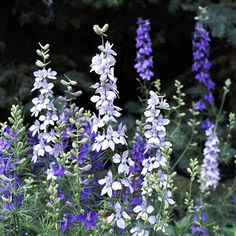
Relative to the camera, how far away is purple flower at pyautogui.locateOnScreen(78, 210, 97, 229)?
8.70 feet

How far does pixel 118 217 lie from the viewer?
8.61 ft

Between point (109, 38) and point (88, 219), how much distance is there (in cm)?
326

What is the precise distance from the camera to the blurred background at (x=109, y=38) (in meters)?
5.04

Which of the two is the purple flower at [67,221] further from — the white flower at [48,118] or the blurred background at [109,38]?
the blurred background at [109,38]

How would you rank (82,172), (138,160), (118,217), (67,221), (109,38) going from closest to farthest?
1. (118,217)
2. (67,221)
3. (82,172)
4. (138,160)
5. (109,38)

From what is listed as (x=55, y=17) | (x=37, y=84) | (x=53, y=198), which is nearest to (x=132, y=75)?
(x=55, y=17)

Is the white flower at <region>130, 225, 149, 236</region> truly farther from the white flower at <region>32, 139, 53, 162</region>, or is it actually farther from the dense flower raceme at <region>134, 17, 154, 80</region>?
the dense flower raceme at <region>134, 17, 154, 80</region>

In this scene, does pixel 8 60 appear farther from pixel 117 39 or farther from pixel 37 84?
pixel 37 84

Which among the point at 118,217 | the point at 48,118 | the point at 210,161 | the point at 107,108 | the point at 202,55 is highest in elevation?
the point at 107,108

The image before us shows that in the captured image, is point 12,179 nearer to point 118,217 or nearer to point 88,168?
point 88,168

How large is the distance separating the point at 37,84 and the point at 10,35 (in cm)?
268

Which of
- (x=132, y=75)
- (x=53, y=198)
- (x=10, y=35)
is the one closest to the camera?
(x=53, y=198)

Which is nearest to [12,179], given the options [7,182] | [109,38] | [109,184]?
[7,182]

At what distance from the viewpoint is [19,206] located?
2.75m
